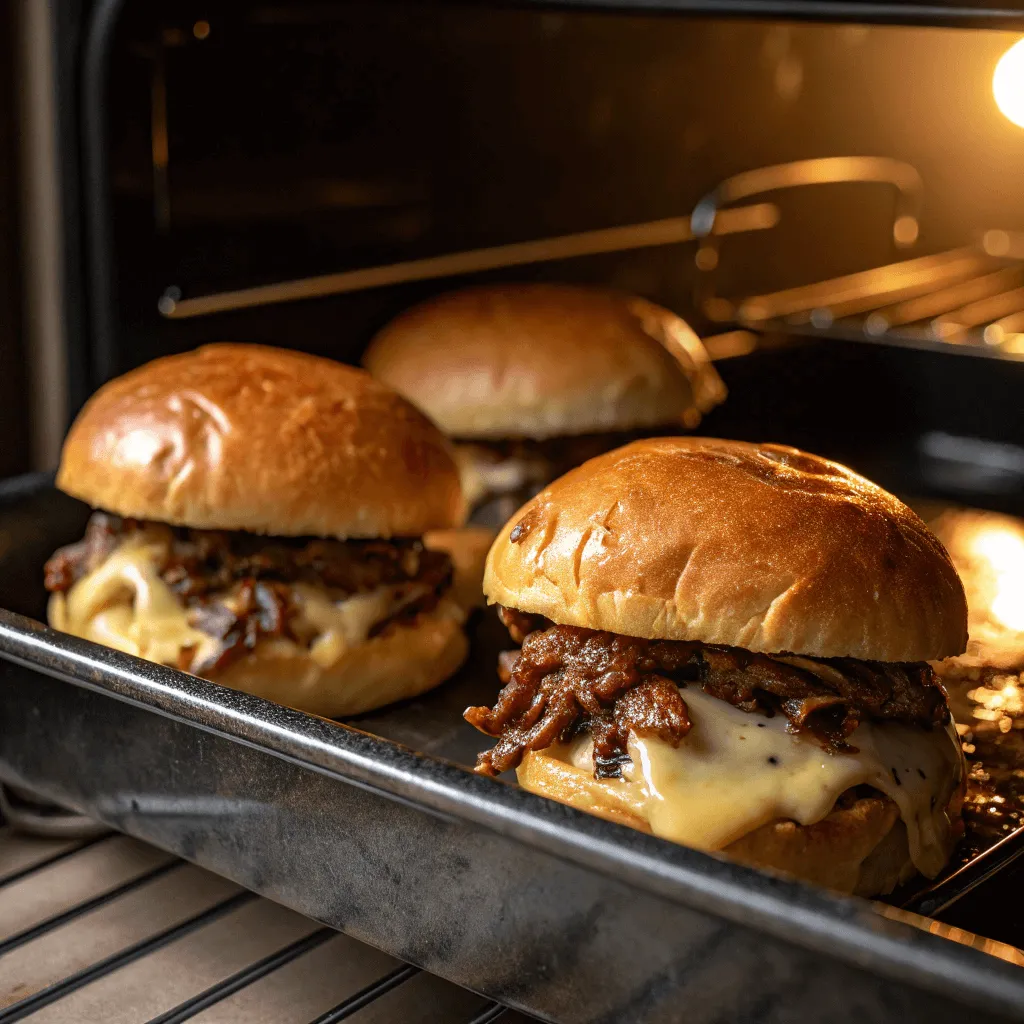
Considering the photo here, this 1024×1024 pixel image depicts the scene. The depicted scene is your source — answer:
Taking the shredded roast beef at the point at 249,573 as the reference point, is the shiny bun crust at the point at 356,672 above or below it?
below

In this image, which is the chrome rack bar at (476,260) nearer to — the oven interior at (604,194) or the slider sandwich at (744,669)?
the oven interior at (604,194)

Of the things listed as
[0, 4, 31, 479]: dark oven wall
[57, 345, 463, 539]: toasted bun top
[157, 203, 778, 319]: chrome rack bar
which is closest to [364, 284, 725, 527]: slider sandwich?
[157, 203, 778, 319]: chrome rack bar

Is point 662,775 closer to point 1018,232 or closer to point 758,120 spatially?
point 758,120

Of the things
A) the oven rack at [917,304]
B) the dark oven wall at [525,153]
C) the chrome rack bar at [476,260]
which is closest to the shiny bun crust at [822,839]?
the dark oven wall at [525,153]

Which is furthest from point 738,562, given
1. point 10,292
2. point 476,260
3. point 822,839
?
point 476,260

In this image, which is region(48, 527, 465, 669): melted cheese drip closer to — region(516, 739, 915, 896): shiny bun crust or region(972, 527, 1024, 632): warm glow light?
region(516, 739, 915, 896): shiny bun crust
